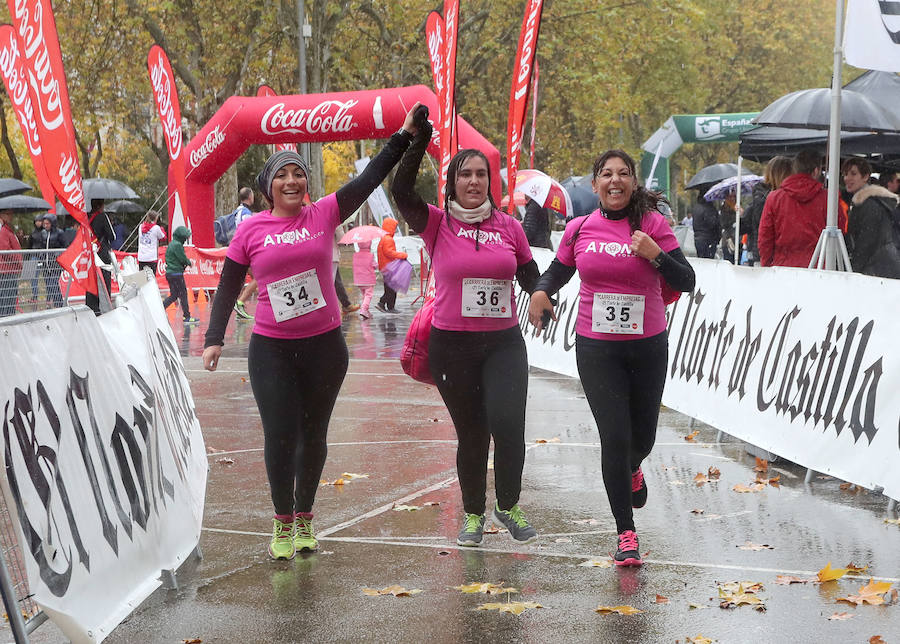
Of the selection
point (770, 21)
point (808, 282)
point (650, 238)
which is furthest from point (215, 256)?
point (770, 21)

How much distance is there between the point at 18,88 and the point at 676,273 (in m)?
5.95

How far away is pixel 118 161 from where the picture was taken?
49.8m

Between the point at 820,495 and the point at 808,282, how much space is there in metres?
1.48

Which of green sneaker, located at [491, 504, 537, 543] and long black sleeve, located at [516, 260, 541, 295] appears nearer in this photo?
green sneaker, located at [491, 504, 537, 543]

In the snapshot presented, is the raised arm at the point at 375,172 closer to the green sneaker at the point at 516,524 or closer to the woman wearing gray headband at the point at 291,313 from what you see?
the woman wearing gray headband at the point at 291,313

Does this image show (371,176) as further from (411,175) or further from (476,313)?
(476,313)

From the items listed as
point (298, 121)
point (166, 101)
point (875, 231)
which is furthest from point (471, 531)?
point (166, 101)

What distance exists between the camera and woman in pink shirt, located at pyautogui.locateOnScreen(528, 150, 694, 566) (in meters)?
5.81

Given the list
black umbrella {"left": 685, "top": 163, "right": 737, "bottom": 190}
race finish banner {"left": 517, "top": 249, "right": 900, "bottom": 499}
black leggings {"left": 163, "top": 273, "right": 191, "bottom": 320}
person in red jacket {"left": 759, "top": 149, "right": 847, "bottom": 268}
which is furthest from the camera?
black umbrella {"left": 685, "top": 163, "right": 737, "bottom": 190}

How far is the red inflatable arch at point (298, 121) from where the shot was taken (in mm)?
20469

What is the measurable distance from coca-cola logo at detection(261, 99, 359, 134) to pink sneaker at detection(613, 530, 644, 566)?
1582cm

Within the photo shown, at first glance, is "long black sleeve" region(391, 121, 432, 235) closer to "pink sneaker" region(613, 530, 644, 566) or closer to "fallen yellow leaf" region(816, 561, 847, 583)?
"pink sneaker" region(613, 530, 644, 566)

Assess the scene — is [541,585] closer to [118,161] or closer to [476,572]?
[476,572]

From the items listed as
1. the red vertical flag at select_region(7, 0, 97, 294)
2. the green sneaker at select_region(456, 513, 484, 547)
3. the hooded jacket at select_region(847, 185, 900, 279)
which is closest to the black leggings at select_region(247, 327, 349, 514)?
the green sneaker at select_region(456, 513, 484, 547)
